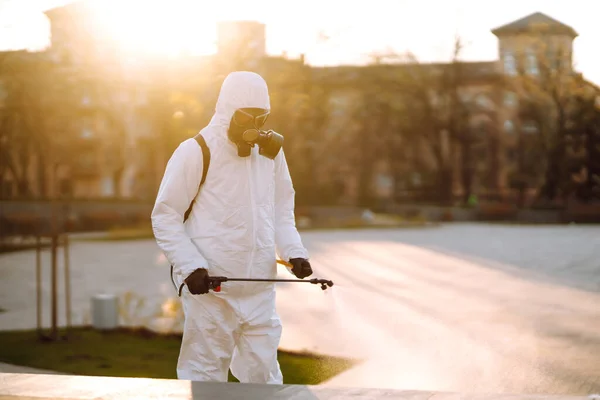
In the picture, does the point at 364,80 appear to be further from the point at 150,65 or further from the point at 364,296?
the point at 364,296

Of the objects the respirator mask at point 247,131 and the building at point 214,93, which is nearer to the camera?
the respirator mask at point 247,131

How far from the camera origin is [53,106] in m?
46.4

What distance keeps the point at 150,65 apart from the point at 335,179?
4105 cm

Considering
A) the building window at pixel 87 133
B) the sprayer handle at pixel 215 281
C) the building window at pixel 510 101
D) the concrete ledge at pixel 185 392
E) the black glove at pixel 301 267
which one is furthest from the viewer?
the building window at pixel 510 101

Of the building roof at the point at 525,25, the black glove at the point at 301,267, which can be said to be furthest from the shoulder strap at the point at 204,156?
the building roof at the point at 525,25

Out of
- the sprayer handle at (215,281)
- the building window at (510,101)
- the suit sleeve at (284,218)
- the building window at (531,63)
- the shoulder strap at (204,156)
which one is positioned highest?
the building window at (531,63)

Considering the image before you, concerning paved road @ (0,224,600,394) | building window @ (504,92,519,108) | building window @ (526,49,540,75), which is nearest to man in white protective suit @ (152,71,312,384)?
paved road @ (0,224,600,394)

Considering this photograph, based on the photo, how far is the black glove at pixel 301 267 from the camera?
4.87 m

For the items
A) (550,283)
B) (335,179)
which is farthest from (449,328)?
(335,179)

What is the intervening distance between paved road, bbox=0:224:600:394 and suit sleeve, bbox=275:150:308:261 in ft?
1.57

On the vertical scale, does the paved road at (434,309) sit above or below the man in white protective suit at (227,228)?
below

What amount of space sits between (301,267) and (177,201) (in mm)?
692

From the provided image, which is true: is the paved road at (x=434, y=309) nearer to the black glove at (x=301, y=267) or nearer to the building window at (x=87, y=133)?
the black glove at (x=301, y=267)

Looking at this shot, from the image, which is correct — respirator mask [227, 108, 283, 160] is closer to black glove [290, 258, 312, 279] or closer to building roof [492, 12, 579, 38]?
black glove [290, 258, 312, 279]
